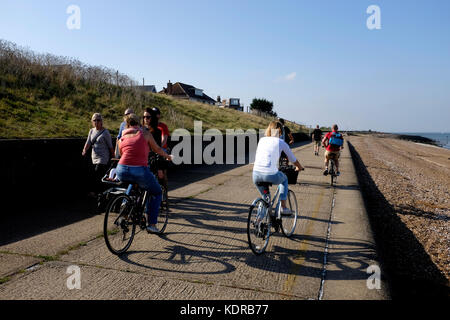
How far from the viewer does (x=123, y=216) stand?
14.6 ft

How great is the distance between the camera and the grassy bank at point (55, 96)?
1073 centimetres

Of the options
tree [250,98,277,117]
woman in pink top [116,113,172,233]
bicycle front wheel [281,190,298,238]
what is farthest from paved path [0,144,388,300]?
tree [250,98,277,117]

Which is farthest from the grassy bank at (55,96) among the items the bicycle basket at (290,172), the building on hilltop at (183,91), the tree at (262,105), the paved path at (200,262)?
the tree at (262,105)

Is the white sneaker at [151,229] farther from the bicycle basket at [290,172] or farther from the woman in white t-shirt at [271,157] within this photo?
the bicycle basket at [290,172]

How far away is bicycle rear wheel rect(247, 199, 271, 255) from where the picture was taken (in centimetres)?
451

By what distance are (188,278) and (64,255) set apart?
67.7 inches

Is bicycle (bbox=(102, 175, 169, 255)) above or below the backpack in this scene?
below

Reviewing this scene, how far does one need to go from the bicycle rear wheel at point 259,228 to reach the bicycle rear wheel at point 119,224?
1.65 meters

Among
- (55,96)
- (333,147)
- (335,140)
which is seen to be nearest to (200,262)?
(333,147)

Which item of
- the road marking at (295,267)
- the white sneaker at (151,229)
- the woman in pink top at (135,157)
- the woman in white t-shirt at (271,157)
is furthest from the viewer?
the white sneaker at (151,229)

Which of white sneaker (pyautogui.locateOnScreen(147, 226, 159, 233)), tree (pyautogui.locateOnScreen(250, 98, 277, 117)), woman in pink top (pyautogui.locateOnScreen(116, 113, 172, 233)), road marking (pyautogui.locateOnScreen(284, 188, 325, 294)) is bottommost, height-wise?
road marking (pyautogui.locateOnScreen(284, 188, 325, 294))

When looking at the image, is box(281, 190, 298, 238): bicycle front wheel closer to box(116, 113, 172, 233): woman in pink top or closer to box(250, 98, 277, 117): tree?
box(116, 113, 172, 233): woman in pink top

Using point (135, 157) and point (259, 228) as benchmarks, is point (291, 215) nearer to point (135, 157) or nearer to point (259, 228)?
point (259, 228)
